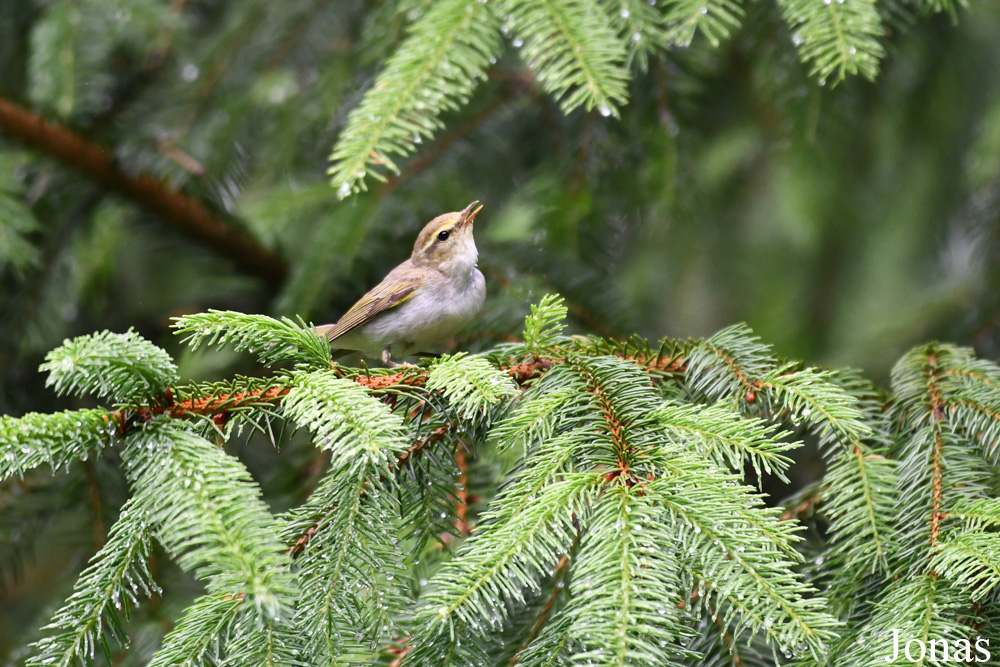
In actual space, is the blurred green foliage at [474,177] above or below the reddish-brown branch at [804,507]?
above

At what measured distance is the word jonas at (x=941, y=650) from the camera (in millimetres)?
1507

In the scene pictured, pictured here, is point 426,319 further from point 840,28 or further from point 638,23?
point 840,28

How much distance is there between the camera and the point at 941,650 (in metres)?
1.54

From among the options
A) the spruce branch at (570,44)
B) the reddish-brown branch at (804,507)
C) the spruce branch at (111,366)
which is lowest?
the spruce branch at (111,366)

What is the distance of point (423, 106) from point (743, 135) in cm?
276

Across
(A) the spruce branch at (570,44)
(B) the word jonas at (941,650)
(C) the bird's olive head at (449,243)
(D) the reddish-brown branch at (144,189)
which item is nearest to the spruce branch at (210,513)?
(B) the word jonas at (941,650)

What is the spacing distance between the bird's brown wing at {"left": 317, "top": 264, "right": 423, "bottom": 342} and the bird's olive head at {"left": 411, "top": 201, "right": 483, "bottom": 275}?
13cm

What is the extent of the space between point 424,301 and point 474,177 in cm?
96

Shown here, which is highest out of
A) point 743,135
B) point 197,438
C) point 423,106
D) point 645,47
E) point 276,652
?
point 743,135

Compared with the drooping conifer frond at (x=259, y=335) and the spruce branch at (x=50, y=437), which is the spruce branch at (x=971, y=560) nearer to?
the drooping conifer frond at (x=259, y=335)

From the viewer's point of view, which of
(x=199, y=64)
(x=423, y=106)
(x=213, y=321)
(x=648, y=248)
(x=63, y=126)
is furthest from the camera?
(x=648, y=248)

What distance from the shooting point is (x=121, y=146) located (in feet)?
12.0

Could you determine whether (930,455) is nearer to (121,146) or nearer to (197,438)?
(197,438)

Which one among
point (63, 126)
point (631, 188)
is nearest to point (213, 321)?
point (63, 126)
